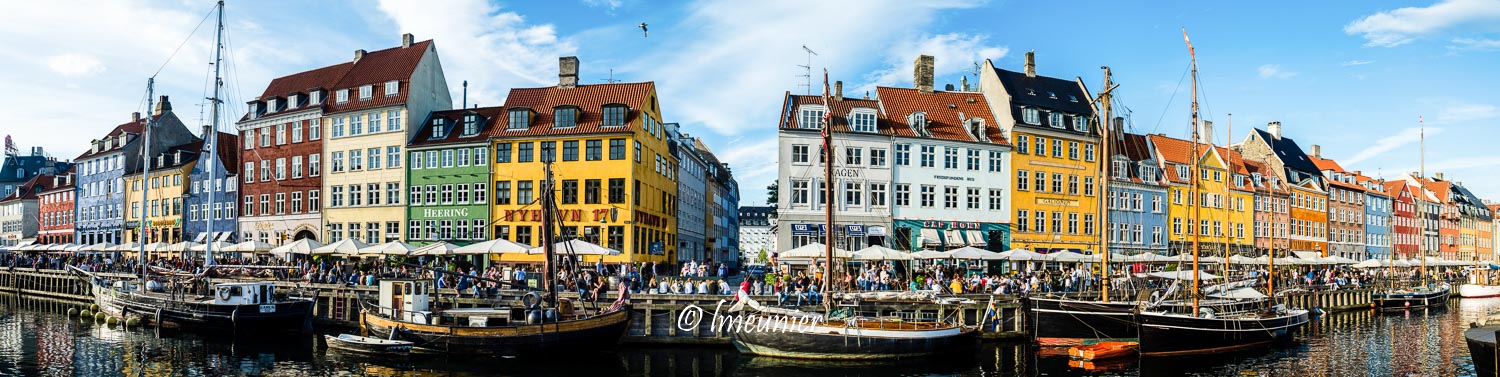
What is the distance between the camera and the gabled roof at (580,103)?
183 feet

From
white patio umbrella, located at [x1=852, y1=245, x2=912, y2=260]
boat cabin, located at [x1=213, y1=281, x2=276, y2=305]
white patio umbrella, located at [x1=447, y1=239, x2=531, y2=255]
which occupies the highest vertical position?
white patio umbrella, located at [x1=447, y1=239, x2=531, y2=255]

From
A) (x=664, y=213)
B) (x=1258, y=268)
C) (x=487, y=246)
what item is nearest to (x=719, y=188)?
(x=664, y=213)

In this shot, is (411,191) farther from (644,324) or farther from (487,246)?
(644,324)

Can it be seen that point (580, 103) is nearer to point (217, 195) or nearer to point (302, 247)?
point (302, 247)

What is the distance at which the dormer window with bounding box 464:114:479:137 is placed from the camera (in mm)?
58438

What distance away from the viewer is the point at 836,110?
58594mm

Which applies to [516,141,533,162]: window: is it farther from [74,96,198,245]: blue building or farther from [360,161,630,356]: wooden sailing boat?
[74,96,198,245]: blue building

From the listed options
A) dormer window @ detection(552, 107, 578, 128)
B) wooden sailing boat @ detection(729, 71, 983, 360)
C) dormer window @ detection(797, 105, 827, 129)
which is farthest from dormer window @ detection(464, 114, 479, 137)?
wooden sailing boat @ detection(729, 71, 983, 360)

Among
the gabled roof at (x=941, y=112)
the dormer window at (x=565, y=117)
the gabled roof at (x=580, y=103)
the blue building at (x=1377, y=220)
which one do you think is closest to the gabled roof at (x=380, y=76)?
the gabled roof at (x=580, y=103)

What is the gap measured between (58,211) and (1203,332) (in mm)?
94023

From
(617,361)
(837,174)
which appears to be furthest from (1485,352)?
(837,174)

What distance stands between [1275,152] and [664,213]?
5439 centimetres

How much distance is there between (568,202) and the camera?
55594 mm

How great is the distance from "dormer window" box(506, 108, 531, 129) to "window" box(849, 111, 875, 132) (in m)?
18.0
